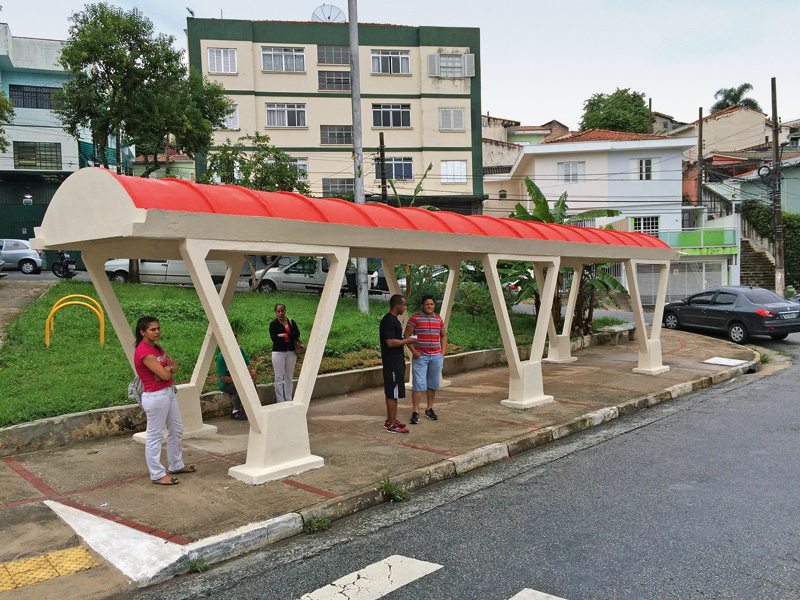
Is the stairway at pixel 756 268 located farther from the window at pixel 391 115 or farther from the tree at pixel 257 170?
the tree at pixel 257 170

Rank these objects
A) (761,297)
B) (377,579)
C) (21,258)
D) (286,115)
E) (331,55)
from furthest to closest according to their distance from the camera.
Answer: (331,55), (286,115), (21,258), (761,297), (377,579)

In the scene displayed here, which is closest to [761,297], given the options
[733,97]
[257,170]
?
[257,170]

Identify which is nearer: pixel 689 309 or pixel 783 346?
pixel 783 346

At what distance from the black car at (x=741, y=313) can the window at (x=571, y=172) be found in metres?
17.0

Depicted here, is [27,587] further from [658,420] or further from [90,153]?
[90,153]

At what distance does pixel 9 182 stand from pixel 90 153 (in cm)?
426

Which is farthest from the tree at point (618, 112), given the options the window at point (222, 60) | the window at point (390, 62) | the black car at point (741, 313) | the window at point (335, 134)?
the black car at point (741, 313)

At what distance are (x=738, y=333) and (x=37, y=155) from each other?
1292 inches

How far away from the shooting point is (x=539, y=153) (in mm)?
34344

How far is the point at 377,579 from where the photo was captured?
4191mm

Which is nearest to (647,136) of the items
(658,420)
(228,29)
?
(228,29)

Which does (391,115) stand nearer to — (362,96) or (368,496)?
(362,96)

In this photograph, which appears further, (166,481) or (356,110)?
(356,110)

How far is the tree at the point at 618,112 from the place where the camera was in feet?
152
